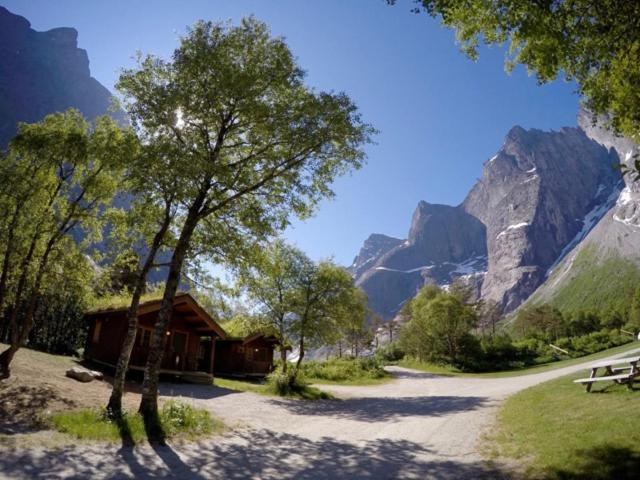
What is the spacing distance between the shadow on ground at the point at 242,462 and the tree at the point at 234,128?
9.53 ft

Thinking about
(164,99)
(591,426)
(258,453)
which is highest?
(164,99)

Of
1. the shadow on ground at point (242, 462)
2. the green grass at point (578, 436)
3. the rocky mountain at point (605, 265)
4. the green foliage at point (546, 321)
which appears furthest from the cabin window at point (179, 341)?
the rocky mountain at point (605, 265)

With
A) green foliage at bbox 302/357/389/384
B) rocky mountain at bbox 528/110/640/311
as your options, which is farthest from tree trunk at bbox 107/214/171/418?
rocky mountain at bbox 528/110/640/311

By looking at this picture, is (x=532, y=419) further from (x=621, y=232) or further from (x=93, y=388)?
(x=621, y=232)

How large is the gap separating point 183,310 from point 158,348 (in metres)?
16.7

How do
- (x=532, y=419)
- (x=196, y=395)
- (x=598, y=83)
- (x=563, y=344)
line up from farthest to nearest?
(x=563, y=344) → (x=196, y=395) → (x=532, y=419) → (x=598, y=83)

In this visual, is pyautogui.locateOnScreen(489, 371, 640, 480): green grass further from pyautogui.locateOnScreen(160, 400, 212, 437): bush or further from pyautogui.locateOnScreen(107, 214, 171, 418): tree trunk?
pyautogui.locateOnScreen(107, 214, 171, 418): tree trunk

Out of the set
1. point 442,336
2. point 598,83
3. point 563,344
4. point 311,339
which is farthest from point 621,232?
point 598,83

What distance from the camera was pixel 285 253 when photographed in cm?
2875

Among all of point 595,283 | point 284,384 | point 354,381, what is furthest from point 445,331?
point 595,283

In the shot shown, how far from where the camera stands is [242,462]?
8391 millimetres

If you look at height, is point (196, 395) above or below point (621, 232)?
below

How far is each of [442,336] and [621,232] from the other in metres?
164

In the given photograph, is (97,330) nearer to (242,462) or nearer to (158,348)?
(158,348)
